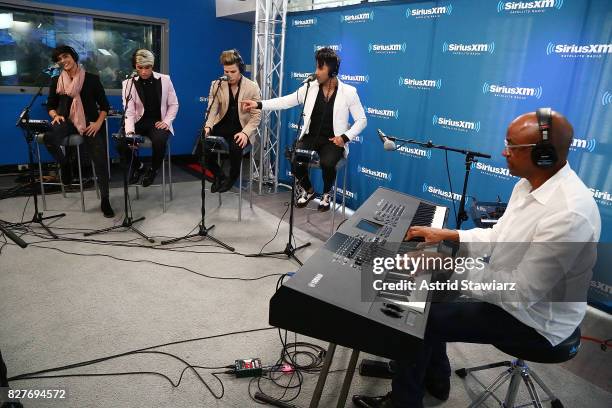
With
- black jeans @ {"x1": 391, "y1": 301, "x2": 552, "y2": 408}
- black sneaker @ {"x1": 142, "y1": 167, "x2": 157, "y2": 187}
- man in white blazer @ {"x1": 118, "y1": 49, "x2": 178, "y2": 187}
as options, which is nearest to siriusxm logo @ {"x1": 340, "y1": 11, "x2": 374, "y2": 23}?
man in white blazer @ {"x1": 118, "y1": 49, "x2": 178, "y2": 187}

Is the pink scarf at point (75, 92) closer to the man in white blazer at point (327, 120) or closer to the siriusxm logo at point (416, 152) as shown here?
the man in white blazer at point (327, 120)

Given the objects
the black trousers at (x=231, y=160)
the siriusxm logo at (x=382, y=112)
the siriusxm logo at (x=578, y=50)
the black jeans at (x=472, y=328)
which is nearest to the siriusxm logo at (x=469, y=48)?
the siriusxm logo at (x=578, y=50)

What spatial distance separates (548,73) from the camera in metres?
3.05

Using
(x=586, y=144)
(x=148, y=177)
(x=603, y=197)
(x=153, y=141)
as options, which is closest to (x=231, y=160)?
(x=153, y=141)

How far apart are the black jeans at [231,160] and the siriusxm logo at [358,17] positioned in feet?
5.81

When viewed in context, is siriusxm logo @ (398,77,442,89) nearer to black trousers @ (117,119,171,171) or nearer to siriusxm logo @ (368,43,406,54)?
siriusxm logo @ (368,43,406,54)

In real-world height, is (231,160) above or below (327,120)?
below

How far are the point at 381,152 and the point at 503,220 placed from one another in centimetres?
276

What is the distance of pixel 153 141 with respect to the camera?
4203 millimetres

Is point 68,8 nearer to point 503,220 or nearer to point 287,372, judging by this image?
point 287,372

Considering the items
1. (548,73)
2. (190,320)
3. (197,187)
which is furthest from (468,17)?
(197,187)

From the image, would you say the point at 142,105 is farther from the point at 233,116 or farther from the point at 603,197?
the point at 603,197

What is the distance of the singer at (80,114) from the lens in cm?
407

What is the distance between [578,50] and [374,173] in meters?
2.10
